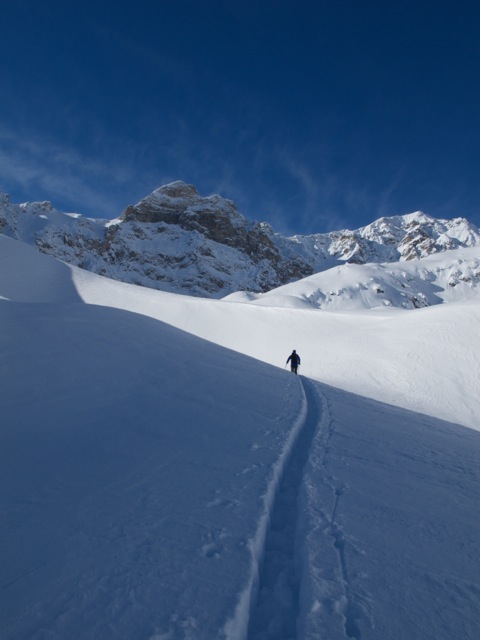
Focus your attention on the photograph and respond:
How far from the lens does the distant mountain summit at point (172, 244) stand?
132 metres

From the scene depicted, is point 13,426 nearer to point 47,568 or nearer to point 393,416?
point 47,568

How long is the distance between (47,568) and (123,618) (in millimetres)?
760

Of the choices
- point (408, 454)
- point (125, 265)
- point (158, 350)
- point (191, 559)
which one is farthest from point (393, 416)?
point (125, 265)

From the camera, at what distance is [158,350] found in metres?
10.5

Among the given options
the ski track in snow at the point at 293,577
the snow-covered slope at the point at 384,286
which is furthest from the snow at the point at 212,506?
the snow-covered slope at the point at 384,286

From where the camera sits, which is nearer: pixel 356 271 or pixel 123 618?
pixel 123 618

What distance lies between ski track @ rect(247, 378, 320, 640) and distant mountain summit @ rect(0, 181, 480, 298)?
411 feet

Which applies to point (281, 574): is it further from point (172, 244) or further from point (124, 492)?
point (172, 244)

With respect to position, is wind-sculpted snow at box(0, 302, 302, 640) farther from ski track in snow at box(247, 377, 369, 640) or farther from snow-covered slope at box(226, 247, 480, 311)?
snow-covered slope at box(226, 247, 480, 311)

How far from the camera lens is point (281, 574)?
2.86 meters

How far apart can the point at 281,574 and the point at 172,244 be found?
153485 mm

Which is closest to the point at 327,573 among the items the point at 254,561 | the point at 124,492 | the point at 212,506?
the point at 254,561

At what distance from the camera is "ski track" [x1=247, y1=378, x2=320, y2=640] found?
238cm

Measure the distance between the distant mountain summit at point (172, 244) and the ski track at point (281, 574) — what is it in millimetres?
125125
